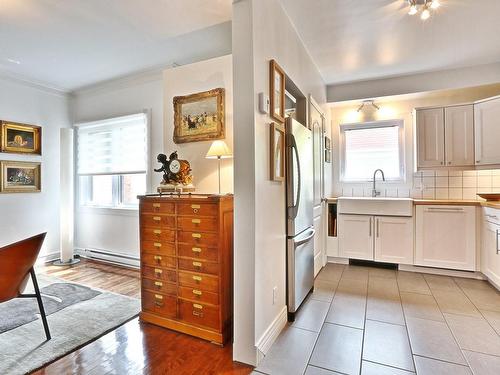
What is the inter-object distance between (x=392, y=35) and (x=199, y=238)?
266 centimetres

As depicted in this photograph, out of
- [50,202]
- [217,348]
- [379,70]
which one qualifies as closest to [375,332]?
[217,348]

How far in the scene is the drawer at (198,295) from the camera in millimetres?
2053

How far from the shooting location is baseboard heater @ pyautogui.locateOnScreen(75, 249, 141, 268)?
3875mm

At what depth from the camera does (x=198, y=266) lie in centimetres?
211

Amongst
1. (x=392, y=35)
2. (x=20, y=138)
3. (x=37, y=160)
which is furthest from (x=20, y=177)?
(x=392, y=35)

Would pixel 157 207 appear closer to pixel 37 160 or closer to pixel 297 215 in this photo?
pixel 297 215

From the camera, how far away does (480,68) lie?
11.1 feet

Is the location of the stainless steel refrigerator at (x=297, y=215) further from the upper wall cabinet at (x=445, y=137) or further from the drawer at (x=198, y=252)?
the upper wall cabinet at (x=445, y=137)

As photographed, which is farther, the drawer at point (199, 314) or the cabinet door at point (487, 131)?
the cabinet door at point (487, 131)

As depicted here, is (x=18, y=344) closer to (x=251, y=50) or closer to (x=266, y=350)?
(x=266, y=350)

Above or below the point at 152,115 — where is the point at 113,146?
below

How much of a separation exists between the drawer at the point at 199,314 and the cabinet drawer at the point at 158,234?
0.51 meters

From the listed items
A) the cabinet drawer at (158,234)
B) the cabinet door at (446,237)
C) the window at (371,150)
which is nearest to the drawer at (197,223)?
the cabinet drawer at (158,234)

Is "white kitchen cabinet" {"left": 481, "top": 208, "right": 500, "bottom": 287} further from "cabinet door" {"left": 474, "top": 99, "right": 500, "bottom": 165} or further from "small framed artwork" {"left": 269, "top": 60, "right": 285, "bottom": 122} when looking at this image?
"small framed artwork" {"left": 269, "top": 60, "right": 285, "bottom": 122}
